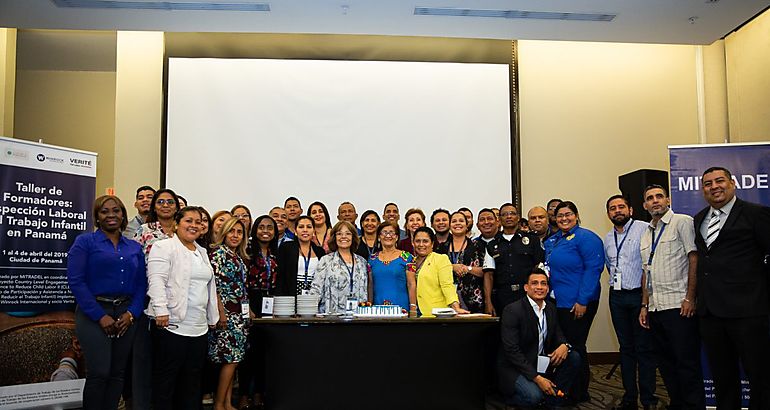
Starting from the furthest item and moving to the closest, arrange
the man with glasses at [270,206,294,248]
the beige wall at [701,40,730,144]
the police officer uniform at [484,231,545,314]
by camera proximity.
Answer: the beige wall at [701,40,730,144], the man with glasses at [270,206,294,248], the police officer uniform at [484,231,545,314]

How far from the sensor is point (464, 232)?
5609 millimetres

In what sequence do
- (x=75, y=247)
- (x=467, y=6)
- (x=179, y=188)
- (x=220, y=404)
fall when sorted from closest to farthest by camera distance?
(x=75, y=247)
(x=220, y=404)
(x=467, y=6)
(x=179, y=188)

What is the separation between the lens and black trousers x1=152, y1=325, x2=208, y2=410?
3953 mm

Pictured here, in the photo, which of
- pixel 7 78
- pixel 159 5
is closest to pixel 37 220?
pixel 159 5

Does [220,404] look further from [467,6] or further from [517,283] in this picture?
[467,6]

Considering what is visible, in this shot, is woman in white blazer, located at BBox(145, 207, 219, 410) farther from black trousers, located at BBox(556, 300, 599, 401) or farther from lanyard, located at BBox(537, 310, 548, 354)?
black trousers, located at BBox(556, 300, 599, 401)

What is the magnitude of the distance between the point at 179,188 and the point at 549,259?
411 cm

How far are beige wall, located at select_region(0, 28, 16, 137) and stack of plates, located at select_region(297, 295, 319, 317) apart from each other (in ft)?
15.5

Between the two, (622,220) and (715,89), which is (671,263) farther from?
(715,89)

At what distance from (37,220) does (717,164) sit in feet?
17.0

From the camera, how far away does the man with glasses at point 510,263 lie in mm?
5352

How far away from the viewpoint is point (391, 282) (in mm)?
5012

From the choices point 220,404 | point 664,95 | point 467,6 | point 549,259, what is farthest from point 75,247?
point 664,95

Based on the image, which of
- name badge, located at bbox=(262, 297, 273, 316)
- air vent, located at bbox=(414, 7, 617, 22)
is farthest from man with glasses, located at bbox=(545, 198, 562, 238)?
name badge, located at bbox=(262, 297, 273, 316)
